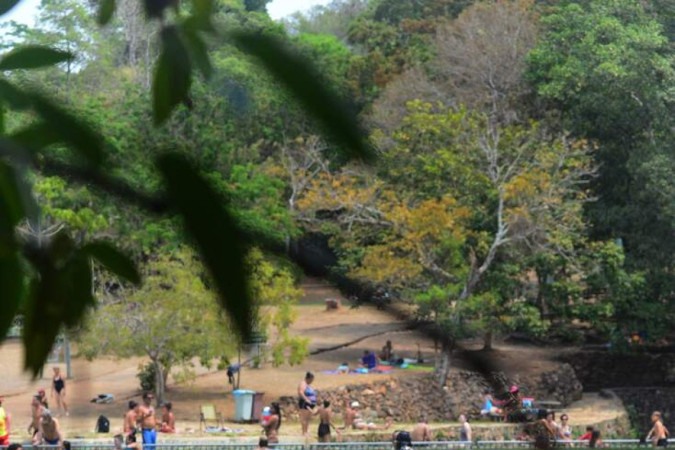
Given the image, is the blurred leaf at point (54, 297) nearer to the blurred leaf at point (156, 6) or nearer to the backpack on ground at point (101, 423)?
the blurred leaf at point (156, 6)

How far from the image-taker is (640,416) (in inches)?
444

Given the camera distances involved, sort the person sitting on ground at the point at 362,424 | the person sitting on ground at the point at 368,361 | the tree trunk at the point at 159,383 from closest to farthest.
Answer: the tree trunk at the point at 159,383 → the person sitting on ground at the point at 368,361 → the person sitting on ground at the point at 362,424

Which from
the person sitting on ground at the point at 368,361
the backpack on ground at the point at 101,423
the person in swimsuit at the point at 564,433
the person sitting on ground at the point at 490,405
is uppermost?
the person sitting on ground at the point at 368,361

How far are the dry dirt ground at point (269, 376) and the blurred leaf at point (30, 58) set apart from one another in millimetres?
141

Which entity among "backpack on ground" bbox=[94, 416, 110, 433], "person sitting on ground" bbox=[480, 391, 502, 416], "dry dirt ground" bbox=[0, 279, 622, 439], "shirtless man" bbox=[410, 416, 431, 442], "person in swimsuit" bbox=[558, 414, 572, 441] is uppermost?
"dry dirt ground" bbox=[0, 279, 622, 439]

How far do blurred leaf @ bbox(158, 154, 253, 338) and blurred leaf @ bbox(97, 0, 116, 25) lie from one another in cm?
10

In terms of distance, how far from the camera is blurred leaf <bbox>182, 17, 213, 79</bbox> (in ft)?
1.75

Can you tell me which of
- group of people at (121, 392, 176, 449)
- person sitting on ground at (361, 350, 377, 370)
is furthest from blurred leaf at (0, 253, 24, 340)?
person sitting on ground at (361, 350, 377, 370)

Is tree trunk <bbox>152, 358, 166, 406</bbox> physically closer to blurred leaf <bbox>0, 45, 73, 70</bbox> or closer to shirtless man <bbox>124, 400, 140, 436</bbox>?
shirtless man <bbox>124, 400, 140, 436</bbox>

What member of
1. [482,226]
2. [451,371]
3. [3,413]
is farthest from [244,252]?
[482,226]

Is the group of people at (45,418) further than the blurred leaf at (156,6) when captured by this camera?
Yes

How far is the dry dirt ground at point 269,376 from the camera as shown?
1.90ft

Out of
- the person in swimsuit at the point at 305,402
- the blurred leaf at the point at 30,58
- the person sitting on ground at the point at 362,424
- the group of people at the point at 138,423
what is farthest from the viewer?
the person sitting on ground at the point at 362,424

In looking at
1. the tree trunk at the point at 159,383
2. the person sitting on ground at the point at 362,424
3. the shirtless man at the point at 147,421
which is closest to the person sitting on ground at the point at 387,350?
the shirtless man at the point at 147,421
